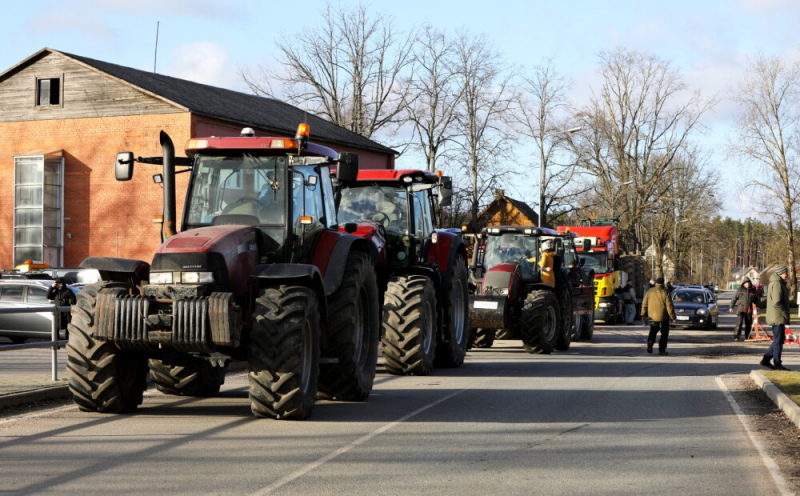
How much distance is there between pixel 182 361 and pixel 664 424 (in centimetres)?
505

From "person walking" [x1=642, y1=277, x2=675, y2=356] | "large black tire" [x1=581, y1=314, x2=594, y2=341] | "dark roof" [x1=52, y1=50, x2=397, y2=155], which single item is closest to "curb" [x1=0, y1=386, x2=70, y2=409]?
"person walking" [x1=642, y1=277, x2=675, y2=356]

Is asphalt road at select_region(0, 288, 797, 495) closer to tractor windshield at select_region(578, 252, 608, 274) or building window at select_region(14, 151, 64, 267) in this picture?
tractor windshield at select_region(578, 252, 608, 274)

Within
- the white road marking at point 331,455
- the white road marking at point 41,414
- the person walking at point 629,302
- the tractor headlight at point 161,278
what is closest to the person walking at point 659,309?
the white road marking at point 331,455

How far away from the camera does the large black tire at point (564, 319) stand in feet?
75.5

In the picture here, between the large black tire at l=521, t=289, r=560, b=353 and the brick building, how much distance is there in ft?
62.8

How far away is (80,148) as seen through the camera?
127 ft

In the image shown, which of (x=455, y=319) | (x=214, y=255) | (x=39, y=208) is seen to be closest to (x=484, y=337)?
Result: (x=455, y=319)

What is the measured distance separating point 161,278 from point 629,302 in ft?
113

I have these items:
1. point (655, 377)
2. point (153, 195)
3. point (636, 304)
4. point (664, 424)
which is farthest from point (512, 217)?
point (664, 424)

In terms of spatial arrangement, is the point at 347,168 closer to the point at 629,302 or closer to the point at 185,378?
the point at 185,378

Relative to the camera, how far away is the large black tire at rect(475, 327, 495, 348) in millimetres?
22188

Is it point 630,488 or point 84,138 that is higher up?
point 84,138

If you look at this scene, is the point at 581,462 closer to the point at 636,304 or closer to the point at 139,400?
the point at 139,400

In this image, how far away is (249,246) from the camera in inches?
419
